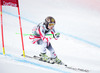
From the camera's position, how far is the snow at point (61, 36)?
169 cm

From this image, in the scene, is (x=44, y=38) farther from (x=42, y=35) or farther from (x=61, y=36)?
(x=61, y=36)

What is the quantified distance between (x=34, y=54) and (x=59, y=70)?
0.77 feet

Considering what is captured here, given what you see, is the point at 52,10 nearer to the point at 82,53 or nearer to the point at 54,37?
the point at 54,37

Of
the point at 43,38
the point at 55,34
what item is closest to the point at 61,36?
the point at 55,34

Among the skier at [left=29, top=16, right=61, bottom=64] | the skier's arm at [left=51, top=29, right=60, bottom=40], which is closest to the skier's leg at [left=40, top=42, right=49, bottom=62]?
the skier at [left=29, top=16, right=61, bottom=64]

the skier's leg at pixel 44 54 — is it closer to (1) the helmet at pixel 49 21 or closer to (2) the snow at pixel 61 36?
(2) the snow at pixel 61 36

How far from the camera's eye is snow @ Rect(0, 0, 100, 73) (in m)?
1.69

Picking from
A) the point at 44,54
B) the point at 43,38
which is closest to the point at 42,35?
the point at 43,38

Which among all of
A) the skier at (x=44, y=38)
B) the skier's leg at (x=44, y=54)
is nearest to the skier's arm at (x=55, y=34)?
the skier at (x=44, y=38)

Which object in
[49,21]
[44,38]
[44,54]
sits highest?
[49,21]

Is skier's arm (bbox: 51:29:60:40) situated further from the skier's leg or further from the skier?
the skier's leg

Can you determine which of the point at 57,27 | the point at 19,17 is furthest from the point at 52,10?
the point at 19,17

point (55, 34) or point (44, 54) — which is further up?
point (55, 34)

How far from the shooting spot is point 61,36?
1.78 m
